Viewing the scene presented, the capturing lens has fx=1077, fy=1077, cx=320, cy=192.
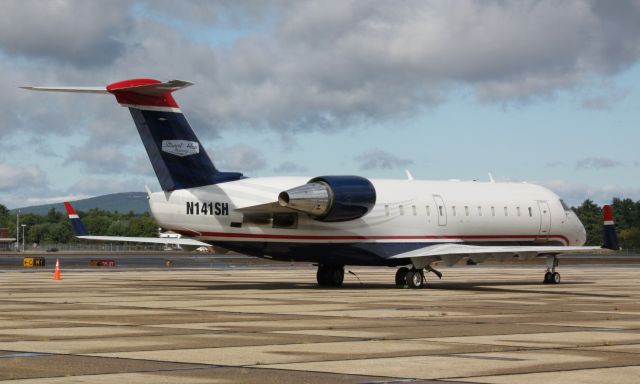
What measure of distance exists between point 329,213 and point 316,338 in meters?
16.6

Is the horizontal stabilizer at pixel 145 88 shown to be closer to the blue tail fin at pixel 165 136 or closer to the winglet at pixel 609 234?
the blue tail fin at pixel 165 136

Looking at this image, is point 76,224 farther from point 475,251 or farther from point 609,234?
point 609,234

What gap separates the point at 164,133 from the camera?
32531 millimetres

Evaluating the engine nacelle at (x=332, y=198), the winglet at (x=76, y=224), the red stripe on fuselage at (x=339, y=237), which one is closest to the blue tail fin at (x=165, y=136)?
the red stripe on fuselage at (x=339, y=237)

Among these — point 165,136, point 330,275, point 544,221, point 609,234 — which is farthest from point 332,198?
point 544,221

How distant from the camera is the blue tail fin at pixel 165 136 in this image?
32062 millimetres

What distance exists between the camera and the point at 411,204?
37875 millimetres

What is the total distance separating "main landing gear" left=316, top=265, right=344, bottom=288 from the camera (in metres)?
38.5

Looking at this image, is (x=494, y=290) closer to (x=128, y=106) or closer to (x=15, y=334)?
(x=128, y=106)

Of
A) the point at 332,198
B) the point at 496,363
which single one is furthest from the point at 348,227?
the point at 496,363

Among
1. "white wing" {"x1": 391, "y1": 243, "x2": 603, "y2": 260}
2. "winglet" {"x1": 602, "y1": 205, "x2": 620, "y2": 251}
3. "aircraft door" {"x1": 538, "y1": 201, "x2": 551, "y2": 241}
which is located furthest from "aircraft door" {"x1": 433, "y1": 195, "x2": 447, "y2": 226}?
"winglet" {"x1": 602, "y1": 205, "x2": 620, "y2": 251}

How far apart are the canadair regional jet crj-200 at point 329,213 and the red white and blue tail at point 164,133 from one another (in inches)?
1.2

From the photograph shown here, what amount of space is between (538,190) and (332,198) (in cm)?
1206

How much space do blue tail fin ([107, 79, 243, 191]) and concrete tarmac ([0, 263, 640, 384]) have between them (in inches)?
145
